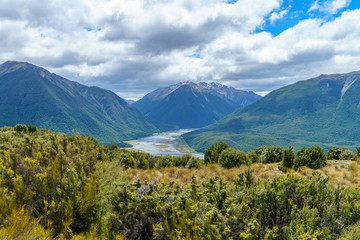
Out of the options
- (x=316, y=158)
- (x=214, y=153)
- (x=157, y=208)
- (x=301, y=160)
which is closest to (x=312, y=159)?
(x=316, y=158)

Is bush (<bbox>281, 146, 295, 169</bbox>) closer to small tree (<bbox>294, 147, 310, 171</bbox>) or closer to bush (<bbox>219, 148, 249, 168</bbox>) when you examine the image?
small tree (<bbox>294, 147, 310, 171</bbox>)

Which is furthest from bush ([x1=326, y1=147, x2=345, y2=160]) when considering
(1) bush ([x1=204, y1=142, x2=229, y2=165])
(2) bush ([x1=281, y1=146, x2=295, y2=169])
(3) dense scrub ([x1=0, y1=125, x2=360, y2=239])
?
(3) dense scrub ([x1=0, y1=125, x2=360, y2=239])

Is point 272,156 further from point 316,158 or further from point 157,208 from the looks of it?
point 157,208

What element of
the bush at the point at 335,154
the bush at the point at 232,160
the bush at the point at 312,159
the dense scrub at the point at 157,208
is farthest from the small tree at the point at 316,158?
the dense scrub at the point at 157,208

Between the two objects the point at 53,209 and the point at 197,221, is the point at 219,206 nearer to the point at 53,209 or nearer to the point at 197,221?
the point at 197,221

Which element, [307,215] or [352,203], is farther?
[352,203]

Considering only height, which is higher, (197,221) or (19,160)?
(19,160)

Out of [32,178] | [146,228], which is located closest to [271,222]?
[146,228]

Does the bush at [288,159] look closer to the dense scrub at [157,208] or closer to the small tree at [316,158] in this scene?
the small tree at [316,158]

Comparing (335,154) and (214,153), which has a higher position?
(214,153)

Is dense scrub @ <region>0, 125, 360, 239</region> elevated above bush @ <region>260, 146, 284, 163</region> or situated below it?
above

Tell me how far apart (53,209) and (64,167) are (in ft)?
6.03

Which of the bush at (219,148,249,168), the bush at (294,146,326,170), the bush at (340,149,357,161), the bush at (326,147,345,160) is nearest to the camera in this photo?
the bush at (294,146,326,170)

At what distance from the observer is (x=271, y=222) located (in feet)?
19.8
